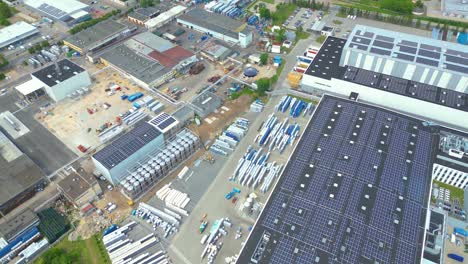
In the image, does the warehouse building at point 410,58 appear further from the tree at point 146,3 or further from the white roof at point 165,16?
the tree at point 146,3

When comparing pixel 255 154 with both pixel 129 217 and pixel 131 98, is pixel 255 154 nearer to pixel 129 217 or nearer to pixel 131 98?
pixel 129 217

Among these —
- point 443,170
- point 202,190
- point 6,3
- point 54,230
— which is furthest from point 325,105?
point 6,3

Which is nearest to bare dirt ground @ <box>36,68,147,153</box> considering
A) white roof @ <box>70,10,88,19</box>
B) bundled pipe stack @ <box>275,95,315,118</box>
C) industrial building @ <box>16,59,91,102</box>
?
industrial building @ <box>16,59,91,102</box>

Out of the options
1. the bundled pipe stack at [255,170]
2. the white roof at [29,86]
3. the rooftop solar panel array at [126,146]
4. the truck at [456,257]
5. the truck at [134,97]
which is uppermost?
the white roof at [29,86]

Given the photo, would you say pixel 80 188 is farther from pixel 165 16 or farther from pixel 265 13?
pixel 265 13

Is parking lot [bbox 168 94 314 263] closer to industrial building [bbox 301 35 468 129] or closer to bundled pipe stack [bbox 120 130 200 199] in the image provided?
bundled pipe stack [bbox 120 130 200 199]

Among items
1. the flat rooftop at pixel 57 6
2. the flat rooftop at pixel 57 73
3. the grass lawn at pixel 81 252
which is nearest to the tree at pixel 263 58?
the flat rooftop at pixel 57 73
